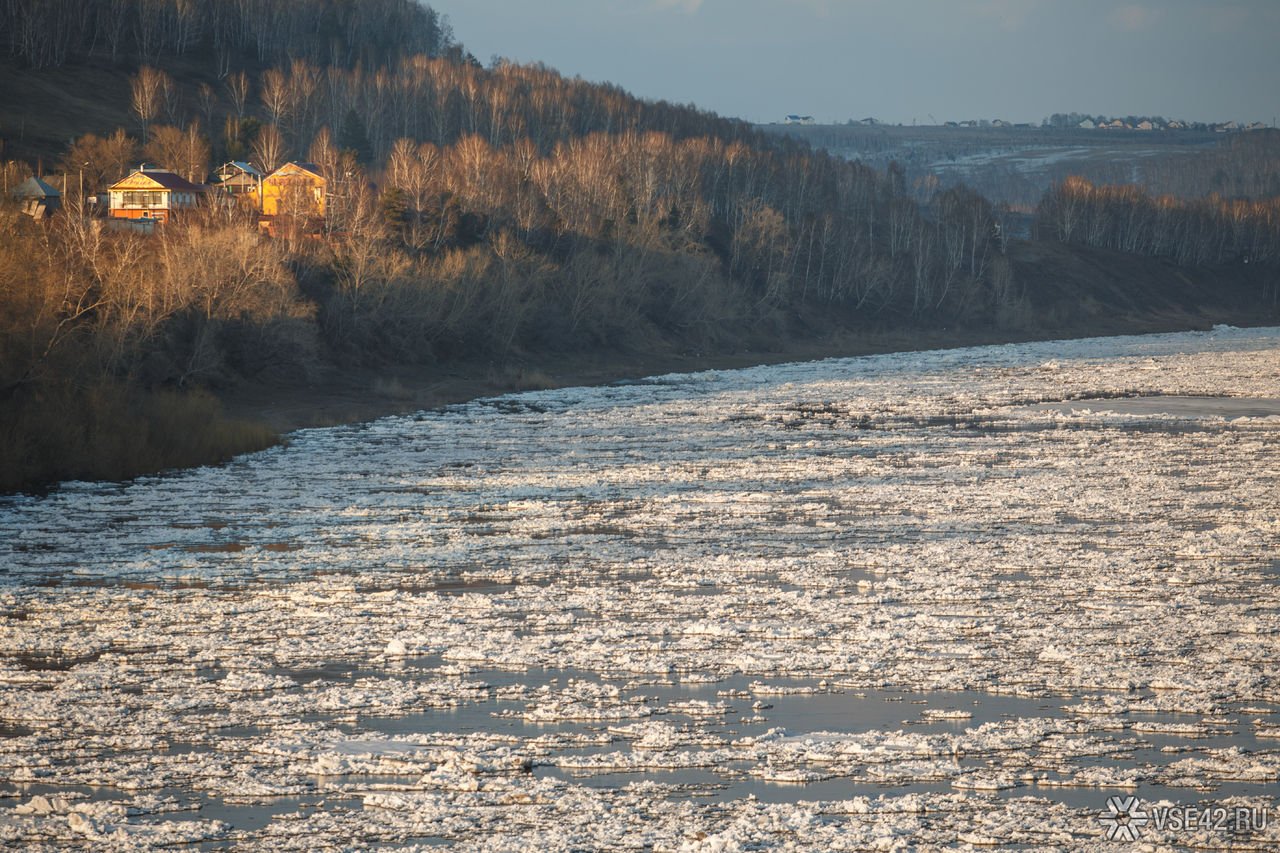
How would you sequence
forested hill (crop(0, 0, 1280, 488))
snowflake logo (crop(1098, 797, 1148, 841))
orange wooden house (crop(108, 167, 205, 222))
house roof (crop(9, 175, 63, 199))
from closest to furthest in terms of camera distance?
snowflake logo (crop(1098, 797, 1148, 841))
forested hill (crop(0, 0, 1280, 488))
house roof (crop(9, 175, 63, 199))
orange wooden house (crop(108, 167, 205, 222))

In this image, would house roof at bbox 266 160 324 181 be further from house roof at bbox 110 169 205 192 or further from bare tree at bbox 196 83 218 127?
bare tree at bbox 196 83 218 127

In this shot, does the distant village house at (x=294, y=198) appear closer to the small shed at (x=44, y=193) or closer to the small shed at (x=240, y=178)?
the small shed at (x=240, y=178)

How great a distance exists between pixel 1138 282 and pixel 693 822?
125m

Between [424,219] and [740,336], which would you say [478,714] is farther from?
[740,336]

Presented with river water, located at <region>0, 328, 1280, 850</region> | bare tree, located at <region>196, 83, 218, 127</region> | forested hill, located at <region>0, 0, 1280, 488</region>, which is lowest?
river water, located at <region>0, 328, 1280, 850</region>

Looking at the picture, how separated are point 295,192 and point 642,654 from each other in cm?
5295

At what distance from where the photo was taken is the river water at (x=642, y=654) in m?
10.3

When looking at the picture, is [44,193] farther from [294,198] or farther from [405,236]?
[405,236]

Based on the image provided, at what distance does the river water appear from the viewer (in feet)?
33.8

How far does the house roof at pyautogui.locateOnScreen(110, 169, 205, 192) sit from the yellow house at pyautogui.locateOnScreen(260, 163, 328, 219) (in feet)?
14.5

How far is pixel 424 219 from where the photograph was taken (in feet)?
212

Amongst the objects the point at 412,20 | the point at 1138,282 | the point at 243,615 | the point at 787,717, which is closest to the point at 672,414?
the point at 243,615

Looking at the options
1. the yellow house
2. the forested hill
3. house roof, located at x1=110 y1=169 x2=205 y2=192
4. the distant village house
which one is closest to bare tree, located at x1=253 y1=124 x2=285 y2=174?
the forested hill

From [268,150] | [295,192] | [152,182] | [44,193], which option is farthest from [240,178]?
[295,192]
